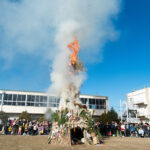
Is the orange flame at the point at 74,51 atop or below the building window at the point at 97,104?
atop

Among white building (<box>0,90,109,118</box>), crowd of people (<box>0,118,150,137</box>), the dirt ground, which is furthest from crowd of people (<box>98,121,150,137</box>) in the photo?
white building (<box>0,90,109,118</box>)

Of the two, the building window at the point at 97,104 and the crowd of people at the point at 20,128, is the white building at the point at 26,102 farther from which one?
the crowd of people at the point at 20,128

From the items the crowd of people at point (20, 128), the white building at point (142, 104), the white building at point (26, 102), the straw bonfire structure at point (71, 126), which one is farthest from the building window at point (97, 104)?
the straw bonfire structure at point (71, 126)

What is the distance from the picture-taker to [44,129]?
2098cm

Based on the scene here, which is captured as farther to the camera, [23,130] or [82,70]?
[23,130]

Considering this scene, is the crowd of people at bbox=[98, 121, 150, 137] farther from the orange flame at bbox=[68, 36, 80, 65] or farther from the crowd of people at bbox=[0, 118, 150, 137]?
the orange flame at bbox=[68, 36, 80, 65]

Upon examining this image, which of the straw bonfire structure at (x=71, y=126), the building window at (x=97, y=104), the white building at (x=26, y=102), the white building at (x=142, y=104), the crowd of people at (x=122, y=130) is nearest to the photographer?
the straw bonfire structure at (x=71, y=126)

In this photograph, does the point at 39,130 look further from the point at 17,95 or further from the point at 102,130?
the point at 17,95

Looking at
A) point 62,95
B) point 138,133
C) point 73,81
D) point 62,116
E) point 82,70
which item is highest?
point 82,70

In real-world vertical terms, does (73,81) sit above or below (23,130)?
above

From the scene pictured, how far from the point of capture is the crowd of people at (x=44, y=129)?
19.0m

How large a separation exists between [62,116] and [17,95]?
35.9m

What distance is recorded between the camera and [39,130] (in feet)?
66.4

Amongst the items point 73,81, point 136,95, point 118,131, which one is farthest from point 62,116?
point 136,95
